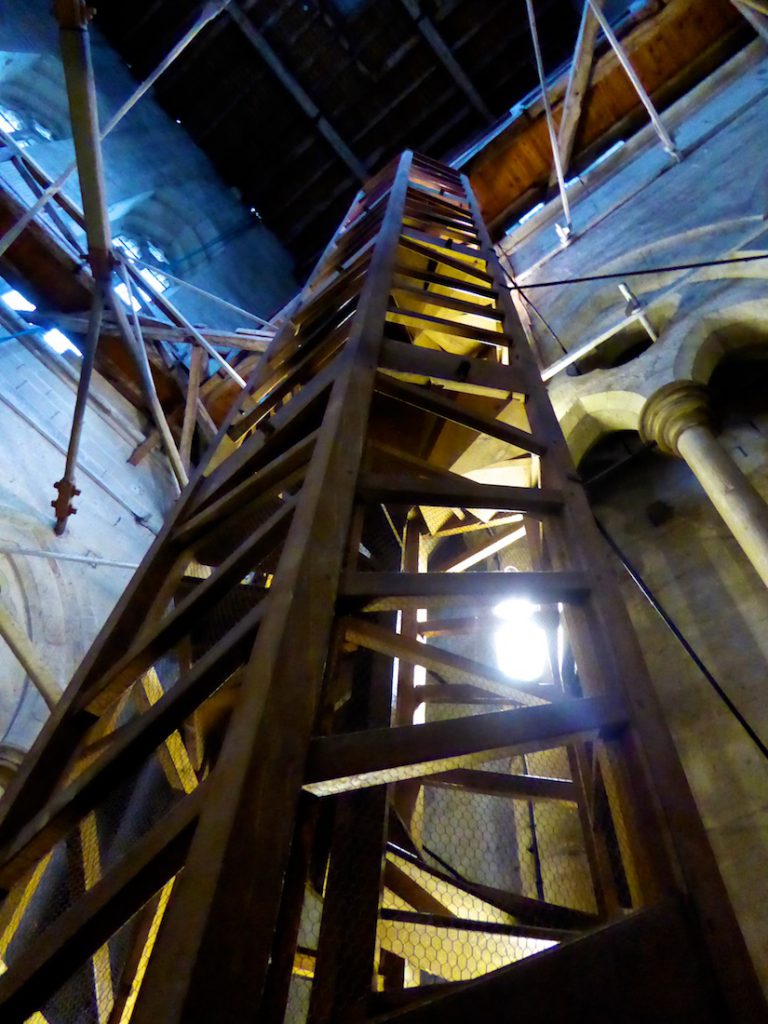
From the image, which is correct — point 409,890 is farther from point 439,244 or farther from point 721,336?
point 721,336

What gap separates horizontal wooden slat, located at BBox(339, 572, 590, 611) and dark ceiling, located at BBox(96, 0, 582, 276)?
648 inches

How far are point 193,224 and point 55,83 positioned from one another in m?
3.30

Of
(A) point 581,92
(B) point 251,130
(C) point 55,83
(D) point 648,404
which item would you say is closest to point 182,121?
(B) point 251,130

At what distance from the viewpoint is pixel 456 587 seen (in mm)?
1964

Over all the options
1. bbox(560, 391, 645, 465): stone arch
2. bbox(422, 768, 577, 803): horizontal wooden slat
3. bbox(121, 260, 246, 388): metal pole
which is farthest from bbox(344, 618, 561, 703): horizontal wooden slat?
bbox(121, 260, 246, 388): metal pole

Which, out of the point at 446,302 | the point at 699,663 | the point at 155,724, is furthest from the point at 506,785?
the point at 446,302

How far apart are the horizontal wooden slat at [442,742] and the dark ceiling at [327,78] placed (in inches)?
667

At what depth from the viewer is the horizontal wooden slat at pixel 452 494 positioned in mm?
2275

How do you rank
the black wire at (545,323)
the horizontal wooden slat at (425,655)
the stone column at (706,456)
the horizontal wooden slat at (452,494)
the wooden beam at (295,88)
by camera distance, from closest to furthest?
the horizontal wooden slat at (425,655), the horizontal wooden slat at (452,494), the stone column at (706,456), the black wire at (545,323), the wooden beam at (295,88)

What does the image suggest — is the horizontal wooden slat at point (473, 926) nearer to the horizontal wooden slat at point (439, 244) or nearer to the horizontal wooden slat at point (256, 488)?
the horizontal wooden slat at point (256, 488)

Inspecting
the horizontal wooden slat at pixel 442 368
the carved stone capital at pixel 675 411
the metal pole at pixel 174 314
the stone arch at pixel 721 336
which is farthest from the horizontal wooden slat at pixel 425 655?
the metal pole at pixel 174 314

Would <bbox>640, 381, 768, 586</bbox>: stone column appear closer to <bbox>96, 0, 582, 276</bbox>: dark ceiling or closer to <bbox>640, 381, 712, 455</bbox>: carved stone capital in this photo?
<bbox>640, 381, 712, 455</bbox>: carved stone capital

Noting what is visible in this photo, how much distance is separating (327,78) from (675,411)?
14676 mm

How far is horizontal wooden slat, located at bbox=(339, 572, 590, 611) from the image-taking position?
1.84 m
